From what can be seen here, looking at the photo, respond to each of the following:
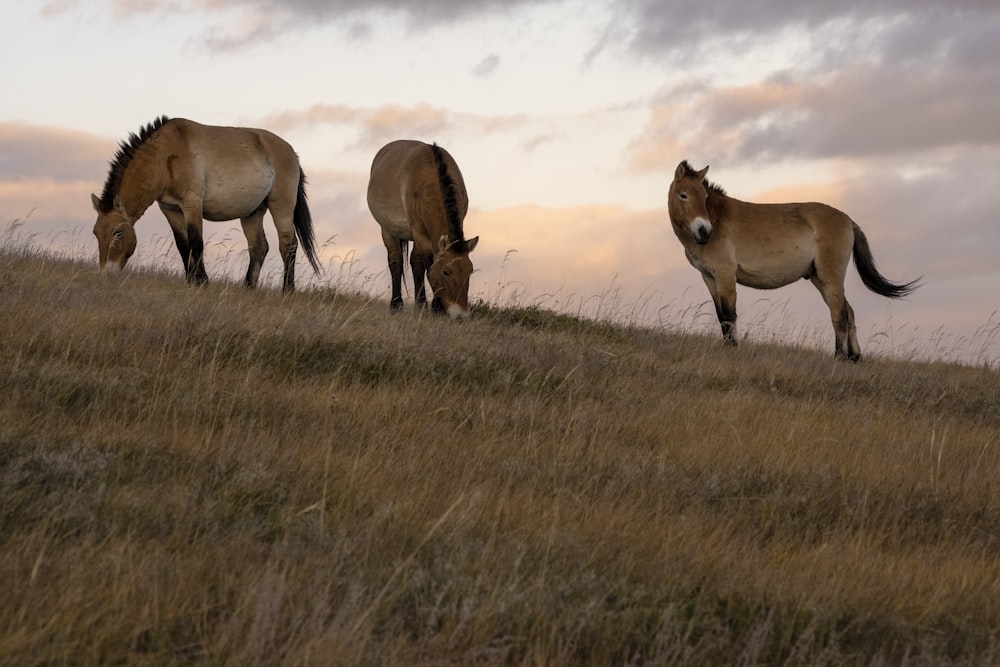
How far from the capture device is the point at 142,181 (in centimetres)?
1352

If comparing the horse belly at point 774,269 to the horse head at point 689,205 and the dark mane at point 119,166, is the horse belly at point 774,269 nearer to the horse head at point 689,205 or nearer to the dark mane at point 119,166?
the horse head at point 689,205

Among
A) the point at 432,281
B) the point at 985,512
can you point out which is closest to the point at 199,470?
the point at 985,512

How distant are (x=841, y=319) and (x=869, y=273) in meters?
0.83

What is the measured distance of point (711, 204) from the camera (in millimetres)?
14227

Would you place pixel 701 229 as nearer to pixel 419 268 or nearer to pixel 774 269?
pixel 774 269

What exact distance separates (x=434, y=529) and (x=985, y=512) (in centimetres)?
419

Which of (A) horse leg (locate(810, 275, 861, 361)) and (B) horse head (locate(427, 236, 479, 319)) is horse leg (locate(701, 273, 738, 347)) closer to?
(A) horse leg (locate(810, 275, 861, 361))

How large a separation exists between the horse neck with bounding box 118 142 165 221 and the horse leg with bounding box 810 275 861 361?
9.18 meters

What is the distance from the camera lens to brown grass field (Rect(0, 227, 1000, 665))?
383cm

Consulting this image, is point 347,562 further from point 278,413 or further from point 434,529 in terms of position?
point 278,413

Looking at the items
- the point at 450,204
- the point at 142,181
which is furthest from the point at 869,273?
the point at 142,181

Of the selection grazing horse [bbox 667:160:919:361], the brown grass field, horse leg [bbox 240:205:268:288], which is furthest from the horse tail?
horse leg [bbox 240:205:268:288]

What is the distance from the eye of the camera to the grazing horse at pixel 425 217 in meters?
12.5

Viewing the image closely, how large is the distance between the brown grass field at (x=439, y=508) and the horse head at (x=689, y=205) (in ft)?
12.9
